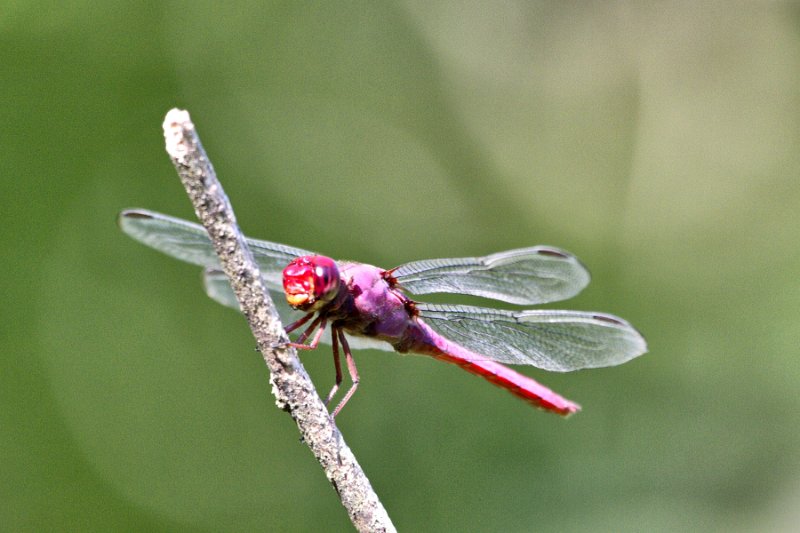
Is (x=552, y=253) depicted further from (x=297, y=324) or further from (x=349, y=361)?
(x=297, y=324)

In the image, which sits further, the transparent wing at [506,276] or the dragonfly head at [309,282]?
the transparent wing at [506,276]

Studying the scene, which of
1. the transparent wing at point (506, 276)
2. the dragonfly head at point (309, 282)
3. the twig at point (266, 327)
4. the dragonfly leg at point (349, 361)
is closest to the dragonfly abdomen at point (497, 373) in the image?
the transparent wing at point (506, 276)

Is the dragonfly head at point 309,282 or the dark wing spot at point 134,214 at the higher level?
the dark wing spot at point 134,214

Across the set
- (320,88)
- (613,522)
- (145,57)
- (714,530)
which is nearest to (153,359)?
(145,57)

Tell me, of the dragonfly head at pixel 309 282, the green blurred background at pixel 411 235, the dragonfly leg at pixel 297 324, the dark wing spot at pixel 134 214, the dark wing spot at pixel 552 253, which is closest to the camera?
the dragonfly head at pixel 309 282

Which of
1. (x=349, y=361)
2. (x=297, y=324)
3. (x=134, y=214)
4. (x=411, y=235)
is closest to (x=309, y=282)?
(x=297, y=324)

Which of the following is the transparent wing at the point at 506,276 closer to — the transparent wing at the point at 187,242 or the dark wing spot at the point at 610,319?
the dark wing spot at the point at 610,319

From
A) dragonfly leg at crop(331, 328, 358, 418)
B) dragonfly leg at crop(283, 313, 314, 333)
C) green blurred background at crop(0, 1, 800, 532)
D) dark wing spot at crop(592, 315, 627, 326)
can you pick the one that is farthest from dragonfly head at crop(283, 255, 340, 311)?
green blurred background at crop(0, 1, 800, 532)

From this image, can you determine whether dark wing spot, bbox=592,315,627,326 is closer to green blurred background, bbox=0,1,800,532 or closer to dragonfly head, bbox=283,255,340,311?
dragonfly head, bbox=283,255,340,311
